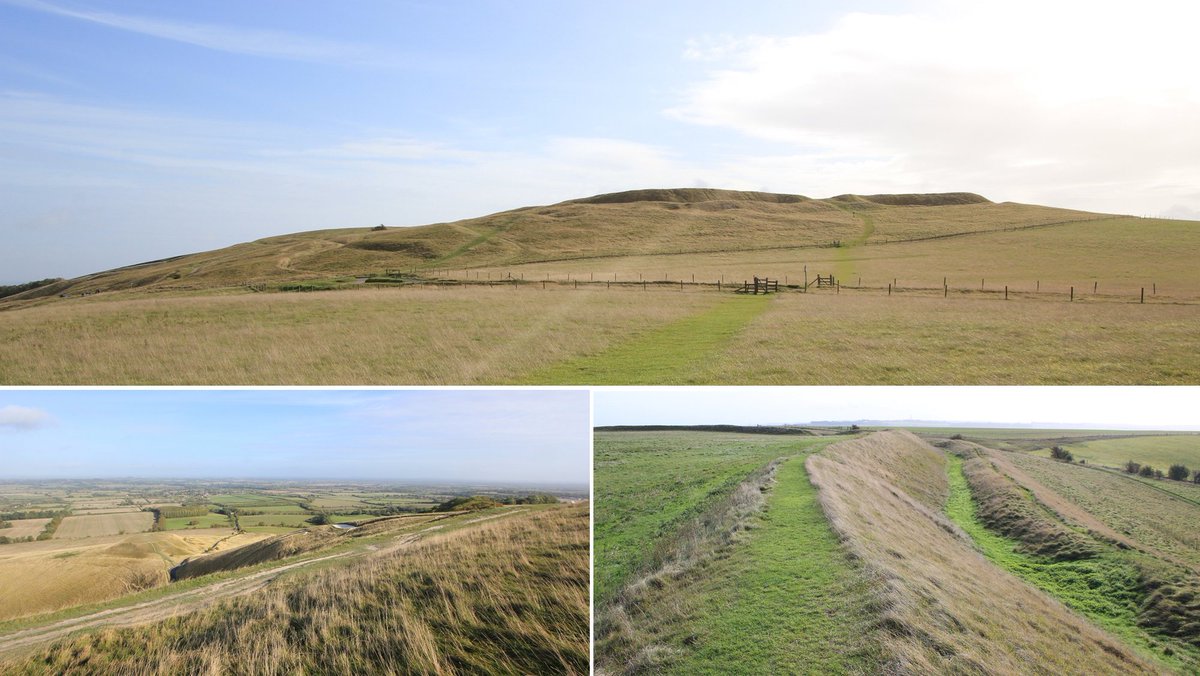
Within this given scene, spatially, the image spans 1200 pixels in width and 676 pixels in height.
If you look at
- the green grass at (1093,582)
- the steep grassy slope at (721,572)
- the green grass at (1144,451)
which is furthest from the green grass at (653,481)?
the green grass at (1144,451)

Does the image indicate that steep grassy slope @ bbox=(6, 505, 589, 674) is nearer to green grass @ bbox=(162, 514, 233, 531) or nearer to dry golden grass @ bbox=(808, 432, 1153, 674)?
green grass @ bbox=(162, 514, 233, 531)

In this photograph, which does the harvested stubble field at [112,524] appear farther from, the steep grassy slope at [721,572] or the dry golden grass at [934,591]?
the dry golden grass at [934,591]

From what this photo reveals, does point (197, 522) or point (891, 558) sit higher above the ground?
point (197, 522)

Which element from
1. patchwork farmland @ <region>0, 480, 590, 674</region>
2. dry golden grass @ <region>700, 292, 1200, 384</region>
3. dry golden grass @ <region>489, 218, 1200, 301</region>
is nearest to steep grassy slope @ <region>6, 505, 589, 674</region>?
patchwork farmland @ <region>0, 480, 590, 674</region>

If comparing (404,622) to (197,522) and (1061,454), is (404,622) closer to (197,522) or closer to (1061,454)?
(197,522)

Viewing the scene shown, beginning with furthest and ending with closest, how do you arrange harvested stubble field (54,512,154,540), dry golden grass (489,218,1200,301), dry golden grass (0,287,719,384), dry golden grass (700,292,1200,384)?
dry golden grass (489,218,1200,301), dry golden grass (700,292,1200,384), dry golden grass (0,287,719,384), harvested stubble field (54,512,154,540)

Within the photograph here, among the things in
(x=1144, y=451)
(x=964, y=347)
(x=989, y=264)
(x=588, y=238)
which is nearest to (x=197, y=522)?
(x=1144, y=451)
